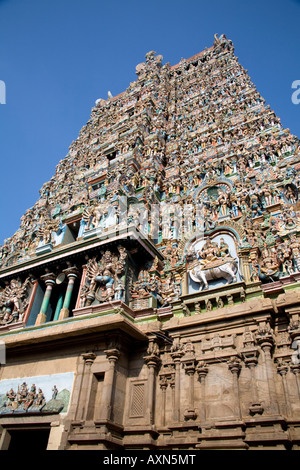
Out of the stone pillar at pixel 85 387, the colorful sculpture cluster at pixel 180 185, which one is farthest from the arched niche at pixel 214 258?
the stone pillar at pixel 85 387

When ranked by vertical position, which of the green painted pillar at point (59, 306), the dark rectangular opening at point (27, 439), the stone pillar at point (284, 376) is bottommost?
the dark rectangular opening at point (27, 439)

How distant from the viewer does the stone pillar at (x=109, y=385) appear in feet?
35.2

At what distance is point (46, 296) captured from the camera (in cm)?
1590

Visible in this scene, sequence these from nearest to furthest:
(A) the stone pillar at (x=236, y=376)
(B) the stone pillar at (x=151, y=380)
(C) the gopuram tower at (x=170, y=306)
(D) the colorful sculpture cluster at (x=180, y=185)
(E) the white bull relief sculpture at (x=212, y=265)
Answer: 1. (A) the stone pillar at (x=236, y=376)
2. (C) the gopuram tower at (x=170, y=306)
3. (B) the stone pillar at (x=151, y=380)
4. (E) the white bull relief sculpture at (x=212, y=265)
5. (D) the colorful sculpture cluster at (x=180, y=185)

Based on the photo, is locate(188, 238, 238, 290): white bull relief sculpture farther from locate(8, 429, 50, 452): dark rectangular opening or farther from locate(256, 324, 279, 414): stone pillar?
locate(8, 429, 50, 452): dark rectangular opening

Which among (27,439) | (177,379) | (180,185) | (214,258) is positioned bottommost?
(27,439)

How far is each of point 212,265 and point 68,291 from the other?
619cm

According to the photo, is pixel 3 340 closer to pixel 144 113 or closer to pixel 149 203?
pixel 149 203

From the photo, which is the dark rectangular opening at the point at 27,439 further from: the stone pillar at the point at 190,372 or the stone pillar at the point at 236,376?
the stone pillar at the point at 236,376

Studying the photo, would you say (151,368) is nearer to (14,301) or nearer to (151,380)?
(151,380)

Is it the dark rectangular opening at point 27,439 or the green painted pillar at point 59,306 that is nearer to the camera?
the dark rectangular opening at point 27,439

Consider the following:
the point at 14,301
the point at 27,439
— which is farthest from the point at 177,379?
the point at 14,301

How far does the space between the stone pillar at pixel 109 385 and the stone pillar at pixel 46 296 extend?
480 centimetres

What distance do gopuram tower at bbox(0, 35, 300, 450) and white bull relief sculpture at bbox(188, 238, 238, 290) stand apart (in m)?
0.05
